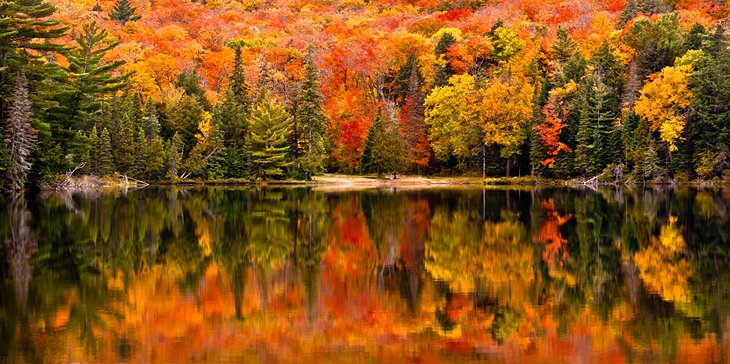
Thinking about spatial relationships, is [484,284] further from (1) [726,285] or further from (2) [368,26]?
(2) [368,26]

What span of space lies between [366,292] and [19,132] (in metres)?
41.3

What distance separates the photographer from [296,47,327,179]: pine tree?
7581cm

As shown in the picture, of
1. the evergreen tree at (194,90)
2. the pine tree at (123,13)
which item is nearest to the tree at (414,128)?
the evergreen tree at (194,90)

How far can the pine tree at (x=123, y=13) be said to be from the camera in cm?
12888

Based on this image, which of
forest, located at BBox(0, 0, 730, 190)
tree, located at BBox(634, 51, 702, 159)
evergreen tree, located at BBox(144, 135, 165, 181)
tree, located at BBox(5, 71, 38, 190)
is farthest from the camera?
evergreen tree, located at BBox(144, 135, 165, 181)

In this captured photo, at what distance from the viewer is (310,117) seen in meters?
75.8

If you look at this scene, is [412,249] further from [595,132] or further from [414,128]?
[414,128]

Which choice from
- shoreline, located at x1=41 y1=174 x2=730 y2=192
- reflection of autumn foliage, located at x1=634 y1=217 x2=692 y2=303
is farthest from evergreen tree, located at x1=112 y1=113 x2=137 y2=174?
reflection of autumn foliage, located at x1=634 y1=217 x2=692 y2=303

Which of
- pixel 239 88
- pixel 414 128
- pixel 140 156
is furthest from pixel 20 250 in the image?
pixel 414 128

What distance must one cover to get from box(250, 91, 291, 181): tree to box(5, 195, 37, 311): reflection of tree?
40.7 metres

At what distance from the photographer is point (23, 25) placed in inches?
2069

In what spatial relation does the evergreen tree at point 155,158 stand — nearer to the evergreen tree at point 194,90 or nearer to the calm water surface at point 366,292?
the evergreen tree at point 194,90

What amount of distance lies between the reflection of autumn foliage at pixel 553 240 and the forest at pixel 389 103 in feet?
113

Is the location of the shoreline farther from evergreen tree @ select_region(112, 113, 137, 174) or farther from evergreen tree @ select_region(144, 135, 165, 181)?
evergreen tree @ select_region(112, 113, 137, 174)
